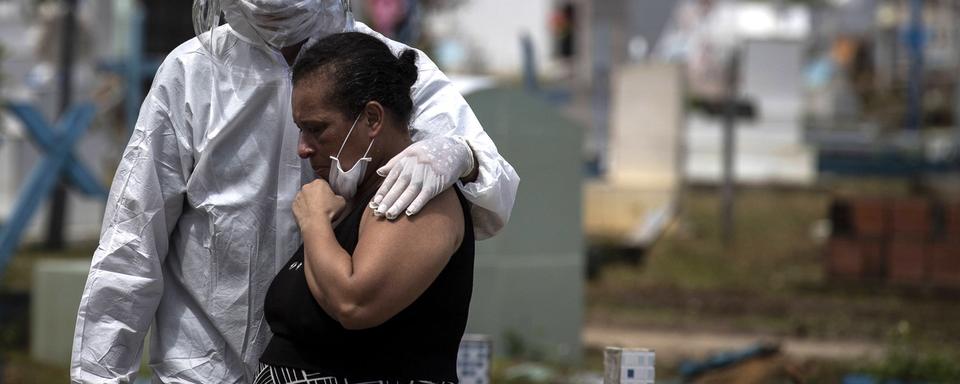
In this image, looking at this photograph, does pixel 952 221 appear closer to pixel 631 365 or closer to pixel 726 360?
pixel 726 360

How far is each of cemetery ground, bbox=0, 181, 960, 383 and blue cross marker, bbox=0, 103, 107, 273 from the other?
17.3 inches

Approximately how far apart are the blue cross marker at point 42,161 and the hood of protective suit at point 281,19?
659 centimetres

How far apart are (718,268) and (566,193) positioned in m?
5.19

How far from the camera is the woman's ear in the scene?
2.75 m

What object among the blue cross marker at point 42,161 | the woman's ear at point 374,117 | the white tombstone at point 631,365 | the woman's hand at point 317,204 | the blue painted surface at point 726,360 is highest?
the woman's ear at point 374,117

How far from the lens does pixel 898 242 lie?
39.7 ft

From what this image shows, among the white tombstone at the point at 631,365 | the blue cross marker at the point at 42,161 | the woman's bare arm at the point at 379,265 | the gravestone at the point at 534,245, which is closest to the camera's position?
the woman's bare arm at the point at 379,265

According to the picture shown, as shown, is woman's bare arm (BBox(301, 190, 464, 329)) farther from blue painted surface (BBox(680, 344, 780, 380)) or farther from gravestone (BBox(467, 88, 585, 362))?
gravestone (BBox(467, 88, 585, 362))

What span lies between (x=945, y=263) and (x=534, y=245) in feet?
16.7

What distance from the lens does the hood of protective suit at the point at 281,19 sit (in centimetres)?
286

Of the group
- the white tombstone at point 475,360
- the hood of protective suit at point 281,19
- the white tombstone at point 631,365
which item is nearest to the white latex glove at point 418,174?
the hood of protective suit at point 281,19

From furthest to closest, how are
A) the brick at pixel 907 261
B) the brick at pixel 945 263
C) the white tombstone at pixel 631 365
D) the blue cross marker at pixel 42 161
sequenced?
the brick at pixel 907 261 → the brick at pixel 945 263 → the blue cross marker at pixel 42 161 → the white tombstone at pixel 631 365

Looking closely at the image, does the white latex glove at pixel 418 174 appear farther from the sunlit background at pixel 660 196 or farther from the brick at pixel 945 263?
the brick at pixel 945 263

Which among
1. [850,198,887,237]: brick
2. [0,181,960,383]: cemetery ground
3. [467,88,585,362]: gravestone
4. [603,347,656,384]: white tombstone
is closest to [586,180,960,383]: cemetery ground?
[0,181,960,383]: cemetery ground
